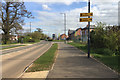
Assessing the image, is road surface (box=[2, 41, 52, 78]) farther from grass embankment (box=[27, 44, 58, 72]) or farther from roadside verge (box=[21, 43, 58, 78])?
grass embankment (box=[27, 44, 58, 72])

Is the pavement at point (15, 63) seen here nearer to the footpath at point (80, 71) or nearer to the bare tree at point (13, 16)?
the footpath at point (80, 71)

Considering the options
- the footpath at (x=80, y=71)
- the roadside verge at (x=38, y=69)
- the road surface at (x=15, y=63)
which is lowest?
the road surface at (x=15, y=63)

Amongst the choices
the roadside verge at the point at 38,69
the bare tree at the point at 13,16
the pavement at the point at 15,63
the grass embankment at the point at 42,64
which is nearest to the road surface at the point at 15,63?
the pavement at the point at 15,63

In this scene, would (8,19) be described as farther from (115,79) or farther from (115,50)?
(115,79)

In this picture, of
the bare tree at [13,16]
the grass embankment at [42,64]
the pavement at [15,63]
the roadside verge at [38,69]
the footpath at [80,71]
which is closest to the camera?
the footpath at [80,71]

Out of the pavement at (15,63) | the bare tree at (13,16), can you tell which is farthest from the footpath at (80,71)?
the bare tree at (13,16)

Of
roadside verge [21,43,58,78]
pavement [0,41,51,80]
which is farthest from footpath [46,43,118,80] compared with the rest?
pavement [0,41,51,80]

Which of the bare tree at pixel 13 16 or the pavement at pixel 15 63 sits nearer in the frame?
the pavement at pixel 15 63

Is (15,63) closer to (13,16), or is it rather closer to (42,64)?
(42,64)

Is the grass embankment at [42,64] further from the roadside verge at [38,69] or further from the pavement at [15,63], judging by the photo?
the pavement at [15,63]

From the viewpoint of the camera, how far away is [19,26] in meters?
41.8

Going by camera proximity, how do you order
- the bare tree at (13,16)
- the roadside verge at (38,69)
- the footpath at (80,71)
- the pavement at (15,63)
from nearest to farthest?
the footpath at (80,71) → the roadside verge at (38,69) → the pavement at (15,63) → the bare tree at (13,16)

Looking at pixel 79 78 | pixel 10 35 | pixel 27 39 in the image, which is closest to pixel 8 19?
pixel 10 35

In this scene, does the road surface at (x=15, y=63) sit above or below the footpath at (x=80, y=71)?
below
